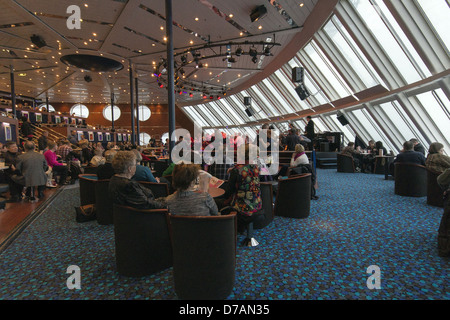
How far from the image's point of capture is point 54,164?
6.66 metres

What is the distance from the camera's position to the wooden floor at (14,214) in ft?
11.9

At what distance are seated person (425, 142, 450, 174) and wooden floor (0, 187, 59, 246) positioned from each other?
22.2 feet

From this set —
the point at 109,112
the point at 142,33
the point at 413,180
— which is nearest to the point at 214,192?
the point at 413,180

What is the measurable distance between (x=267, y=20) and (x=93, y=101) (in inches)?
860

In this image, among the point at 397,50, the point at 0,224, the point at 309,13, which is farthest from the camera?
the point at 309,13

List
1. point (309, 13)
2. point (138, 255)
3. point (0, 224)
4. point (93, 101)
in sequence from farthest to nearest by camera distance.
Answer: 1. point (93, 101)
2. point (309, 13)
3. point (0, 224)
4. point (138, 255)

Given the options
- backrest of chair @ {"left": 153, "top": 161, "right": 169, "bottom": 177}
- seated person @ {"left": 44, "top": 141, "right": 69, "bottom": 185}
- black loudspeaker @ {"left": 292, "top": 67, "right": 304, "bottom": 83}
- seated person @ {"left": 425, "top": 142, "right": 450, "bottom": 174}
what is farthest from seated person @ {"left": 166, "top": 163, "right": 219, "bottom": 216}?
black loudspeaker @ {"left": 292, "top": 67, "right": 304, "bottom": 83}

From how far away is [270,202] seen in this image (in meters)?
3.65

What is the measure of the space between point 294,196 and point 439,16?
525 cm

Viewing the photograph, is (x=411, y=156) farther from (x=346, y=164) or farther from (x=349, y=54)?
(x=349, y=54)

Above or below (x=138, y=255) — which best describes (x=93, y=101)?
above

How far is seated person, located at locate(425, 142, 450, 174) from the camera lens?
4.42 metres
